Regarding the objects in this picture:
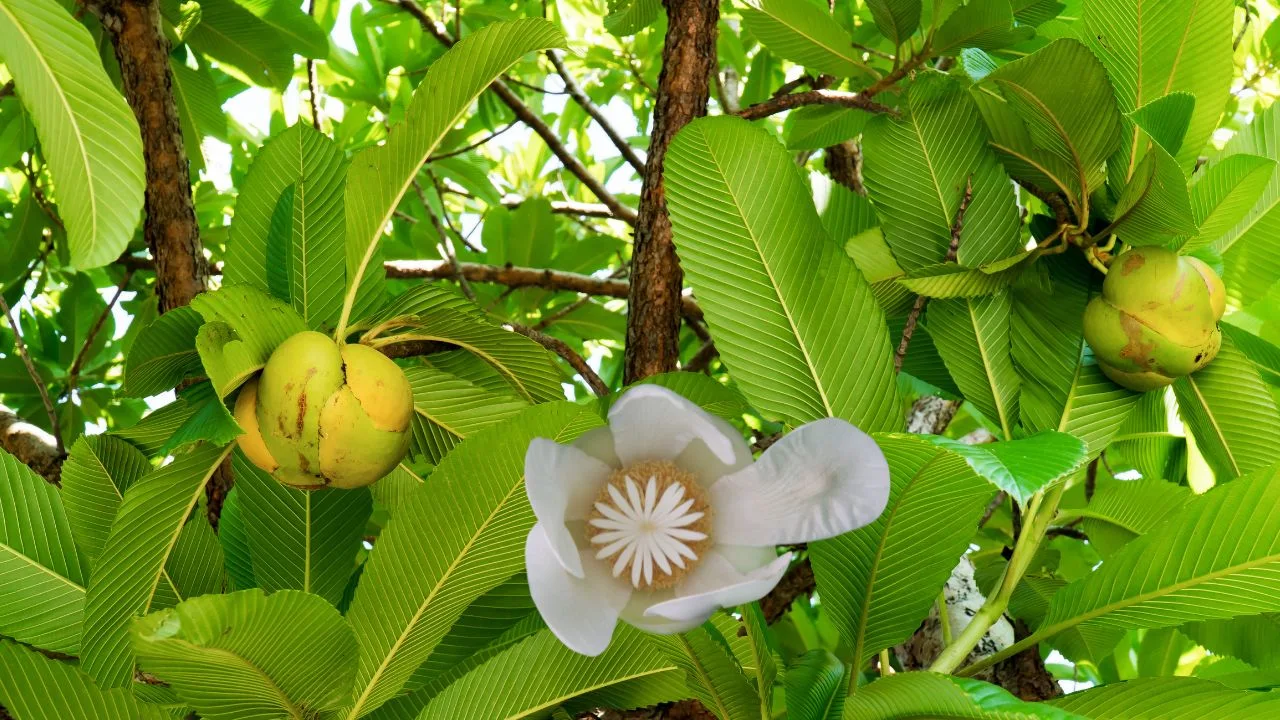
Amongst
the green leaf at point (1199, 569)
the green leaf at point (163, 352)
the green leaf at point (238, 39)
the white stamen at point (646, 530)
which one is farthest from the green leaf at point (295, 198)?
the green leaf at point (238, 39)

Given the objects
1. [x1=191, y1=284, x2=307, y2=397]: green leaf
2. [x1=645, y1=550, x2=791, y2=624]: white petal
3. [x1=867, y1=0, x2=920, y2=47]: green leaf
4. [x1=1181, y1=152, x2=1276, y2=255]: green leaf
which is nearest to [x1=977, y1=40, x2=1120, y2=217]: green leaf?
[x1=1181, y1=152, x2=1276, y2=255]: green leaf

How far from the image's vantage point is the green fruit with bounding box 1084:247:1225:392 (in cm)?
98

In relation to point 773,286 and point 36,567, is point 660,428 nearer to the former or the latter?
point 773,286

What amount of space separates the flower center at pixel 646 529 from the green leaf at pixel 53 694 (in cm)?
47

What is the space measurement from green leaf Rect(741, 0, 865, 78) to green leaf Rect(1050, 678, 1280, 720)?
889mm

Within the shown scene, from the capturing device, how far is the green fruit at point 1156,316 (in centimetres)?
98

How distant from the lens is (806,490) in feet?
2.41

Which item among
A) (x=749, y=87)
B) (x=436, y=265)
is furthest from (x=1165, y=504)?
(x=749, y=87)

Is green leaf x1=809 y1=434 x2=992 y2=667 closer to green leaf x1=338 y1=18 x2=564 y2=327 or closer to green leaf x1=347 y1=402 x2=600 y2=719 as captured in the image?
green leaf x1=347 y1=402 x2=600 y2=719

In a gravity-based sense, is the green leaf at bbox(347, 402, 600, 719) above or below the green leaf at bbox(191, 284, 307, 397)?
below

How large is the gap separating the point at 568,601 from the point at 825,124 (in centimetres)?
113

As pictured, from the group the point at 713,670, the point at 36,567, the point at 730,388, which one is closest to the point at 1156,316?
the point at 730,388

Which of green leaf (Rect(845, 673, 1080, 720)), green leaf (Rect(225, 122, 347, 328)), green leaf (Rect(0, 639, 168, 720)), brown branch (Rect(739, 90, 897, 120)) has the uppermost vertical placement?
brown branch (Rect(739, 90, 897, 120))

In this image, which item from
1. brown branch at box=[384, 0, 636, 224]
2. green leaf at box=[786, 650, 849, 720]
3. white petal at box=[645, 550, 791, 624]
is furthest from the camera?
brown branch at box=[384, 0, 636, 224]
